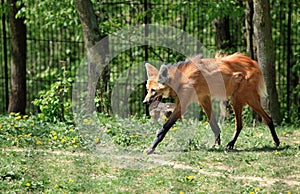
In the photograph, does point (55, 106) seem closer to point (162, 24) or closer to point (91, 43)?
point (91, 43)

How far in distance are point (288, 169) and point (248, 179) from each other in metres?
0.61

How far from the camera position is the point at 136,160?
22.0 ft

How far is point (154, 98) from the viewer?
715 cm

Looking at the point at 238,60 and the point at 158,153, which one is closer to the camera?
the point at 158,153

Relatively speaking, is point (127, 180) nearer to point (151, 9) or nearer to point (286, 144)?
point (286, 144)

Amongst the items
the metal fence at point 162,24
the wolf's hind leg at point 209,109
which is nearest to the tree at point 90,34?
the metal fence at point 162,24

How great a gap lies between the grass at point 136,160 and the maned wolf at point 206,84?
1.42 ft

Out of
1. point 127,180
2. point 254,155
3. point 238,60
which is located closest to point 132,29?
point 238,60

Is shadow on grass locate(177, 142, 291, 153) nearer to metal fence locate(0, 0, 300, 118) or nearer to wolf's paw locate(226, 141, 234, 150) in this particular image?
wolf's paw locate(226, 141, 234, 150)

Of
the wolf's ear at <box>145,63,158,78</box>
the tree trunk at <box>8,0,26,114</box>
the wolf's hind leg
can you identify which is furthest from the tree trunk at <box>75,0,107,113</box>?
→ the wolf's ear at <box>145,63,158,78</box>

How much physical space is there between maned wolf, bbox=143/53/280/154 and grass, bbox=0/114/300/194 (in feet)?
1.42

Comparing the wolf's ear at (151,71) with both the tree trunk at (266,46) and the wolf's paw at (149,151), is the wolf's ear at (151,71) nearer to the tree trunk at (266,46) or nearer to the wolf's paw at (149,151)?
the wolf's paw at (149,151)

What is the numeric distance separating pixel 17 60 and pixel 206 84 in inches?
225

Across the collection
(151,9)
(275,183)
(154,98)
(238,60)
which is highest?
(151,9)
